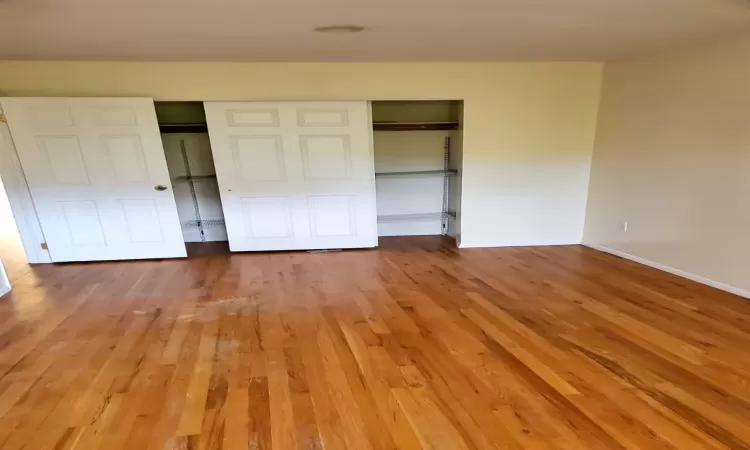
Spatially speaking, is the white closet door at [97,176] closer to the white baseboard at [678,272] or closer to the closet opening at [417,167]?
the closet opening at [417,167]

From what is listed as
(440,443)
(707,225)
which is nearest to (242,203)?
(440,443)

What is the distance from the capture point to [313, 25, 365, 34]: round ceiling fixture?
257cm

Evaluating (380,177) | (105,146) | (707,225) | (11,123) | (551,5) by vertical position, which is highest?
(551,5)

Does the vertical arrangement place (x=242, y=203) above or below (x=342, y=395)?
above

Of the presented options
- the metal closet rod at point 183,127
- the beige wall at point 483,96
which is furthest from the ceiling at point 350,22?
the metal closet rod at point 183,127

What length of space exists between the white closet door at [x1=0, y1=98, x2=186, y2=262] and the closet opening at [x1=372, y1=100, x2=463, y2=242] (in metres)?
2.64

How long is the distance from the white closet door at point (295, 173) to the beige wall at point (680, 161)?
2.79 m

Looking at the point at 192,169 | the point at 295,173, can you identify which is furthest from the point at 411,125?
the point at 192,169

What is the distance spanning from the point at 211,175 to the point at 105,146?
1149 millimetres

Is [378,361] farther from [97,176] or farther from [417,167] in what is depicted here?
[97,176]

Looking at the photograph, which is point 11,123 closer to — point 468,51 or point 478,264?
point 468,51

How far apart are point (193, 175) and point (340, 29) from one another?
10.2 ft

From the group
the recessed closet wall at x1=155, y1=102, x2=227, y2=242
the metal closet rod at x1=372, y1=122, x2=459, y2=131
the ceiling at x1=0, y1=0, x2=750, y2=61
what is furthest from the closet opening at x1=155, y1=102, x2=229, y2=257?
the metal closet rod at x1=372, y1=122, x2=459, y2=131

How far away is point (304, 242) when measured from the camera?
4.51 meters
